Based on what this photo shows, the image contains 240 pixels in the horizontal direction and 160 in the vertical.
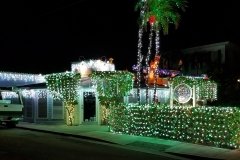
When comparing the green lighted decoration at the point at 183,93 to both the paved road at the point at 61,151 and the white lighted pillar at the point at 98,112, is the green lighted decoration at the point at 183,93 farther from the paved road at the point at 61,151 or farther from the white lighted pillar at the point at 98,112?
the white lighted pillar at the point at 98,112

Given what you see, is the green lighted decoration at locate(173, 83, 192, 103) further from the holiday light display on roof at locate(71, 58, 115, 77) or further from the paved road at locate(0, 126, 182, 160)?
the holiday light display on roof at locate(71, 58, 115, 77)

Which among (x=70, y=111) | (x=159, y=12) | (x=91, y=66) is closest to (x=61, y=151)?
(x=70, y=111)

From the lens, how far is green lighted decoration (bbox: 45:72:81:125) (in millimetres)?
20047

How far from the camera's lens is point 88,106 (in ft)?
69.9

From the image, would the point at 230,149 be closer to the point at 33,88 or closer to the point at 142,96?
the point at 142,96

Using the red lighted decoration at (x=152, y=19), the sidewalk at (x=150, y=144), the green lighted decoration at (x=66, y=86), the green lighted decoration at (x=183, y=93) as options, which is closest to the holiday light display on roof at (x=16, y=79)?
the green lighted decoration at (x=66, y=86)

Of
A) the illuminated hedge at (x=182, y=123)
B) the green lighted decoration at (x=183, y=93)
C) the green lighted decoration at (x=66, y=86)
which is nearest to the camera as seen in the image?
the illuminated hedge at (x=182, y=123)

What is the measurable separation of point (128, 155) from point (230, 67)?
23221 millimetres

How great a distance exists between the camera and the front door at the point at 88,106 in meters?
21.2

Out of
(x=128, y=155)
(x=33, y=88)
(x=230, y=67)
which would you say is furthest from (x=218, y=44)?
(x=128, y=155)

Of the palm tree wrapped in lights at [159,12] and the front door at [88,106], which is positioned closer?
the palm tree wrapped in lights at [159,12]

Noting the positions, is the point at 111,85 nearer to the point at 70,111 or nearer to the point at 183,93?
the point at 70,111

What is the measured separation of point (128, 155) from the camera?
12.0m

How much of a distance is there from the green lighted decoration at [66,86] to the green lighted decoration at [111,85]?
1.28 m
